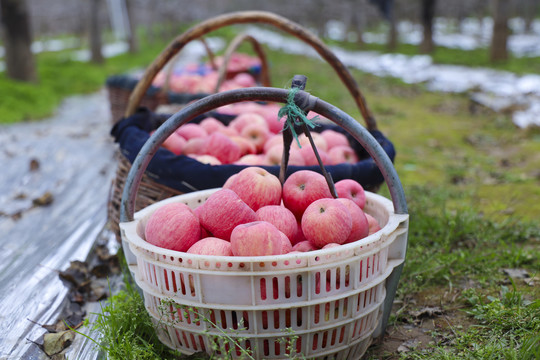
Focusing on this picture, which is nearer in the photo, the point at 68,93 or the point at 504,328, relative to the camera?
the point at 504,328

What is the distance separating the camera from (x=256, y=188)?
1.81 m

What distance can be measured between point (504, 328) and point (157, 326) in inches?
51.7

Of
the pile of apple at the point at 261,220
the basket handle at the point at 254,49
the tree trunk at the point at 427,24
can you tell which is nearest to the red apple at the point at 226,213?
the pile of apple at the point at 261,220

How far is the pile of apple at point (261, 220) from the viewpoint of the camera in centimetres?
154

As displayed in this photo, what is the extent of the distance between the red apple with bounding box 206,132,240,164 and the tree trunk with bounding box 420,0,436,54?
1343cm

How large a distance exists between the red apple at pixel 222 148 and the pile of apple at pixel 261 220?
0.77 m

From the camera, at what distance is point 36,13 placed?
29.7 m

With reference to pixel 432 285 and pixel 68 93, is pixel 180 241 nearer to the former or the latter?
pixel 432 285


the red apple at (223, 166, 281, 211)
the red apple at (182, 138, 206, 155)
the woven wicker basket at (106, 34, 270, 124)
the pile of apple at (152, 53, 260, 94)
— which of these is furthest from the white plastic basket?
the pile of apple at (152, 53, 260, 94)

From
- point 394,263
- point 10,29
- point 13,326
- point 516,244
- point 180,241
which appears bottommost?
point 516,244

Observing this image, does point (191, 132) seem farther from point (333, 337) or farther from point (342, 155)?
point (333, 337)

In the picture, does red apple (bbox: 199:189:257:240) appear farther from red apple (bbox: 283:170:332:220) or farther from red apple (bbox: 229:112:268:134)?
red apple (bbox: 229:112:268:134)

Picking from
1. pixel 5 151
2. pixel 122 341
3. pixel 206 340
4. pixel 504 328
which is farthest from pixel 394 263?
pixel 5 151

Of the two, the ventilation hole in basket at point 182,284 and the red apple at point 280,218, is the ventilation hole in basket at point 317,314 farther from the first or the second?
the ventilation hole in basket at point 182,284
